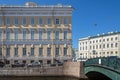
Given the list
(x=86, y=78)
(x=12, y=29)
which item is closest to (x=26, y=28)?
(x=12, y=29)

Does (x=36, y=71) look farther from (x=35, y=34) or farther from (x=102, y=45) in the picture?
(x=102, y=45)

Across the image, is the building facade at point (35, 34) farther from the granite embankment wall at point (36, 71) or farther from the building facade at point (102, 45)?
the building facade at point (102, 45)

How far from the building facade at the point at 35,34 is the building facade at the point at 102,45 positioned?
2256cm

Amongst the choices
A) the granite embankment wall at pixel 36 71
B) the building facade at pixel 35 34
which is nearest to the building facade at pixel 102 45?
the building facade at pixel 35 34

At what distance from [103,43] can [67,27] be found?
32.0m

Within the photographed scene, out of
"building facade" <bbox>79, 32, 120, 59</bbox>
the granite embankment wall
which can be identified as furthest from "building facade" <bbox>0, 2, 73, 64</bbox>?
"building facade" <bbox>79, 32, 120, 59</bbox>

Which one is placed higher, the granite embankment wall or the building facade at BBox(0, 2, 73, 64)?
the building facade at BBox(0, 2, 73, 64)

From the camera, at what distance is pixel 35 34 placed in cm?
7406

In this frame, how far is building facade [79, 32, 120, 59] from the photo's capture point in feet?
320

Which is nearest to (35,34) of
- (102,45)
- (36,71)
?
(36,71)

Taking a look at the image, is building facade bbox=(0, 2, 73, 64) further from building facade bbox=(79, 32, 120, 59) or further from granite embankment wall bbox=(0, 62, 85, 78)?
building facade bbox=(79, 32, 120, 59)

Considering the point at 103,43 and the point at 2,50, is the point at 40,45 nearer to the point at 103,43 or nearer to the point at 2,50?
the point at 2,50

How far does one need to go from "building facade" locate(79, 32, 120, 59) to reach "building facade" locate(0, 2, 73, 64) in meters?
22.6

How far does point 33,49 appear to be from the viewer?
243 ft
